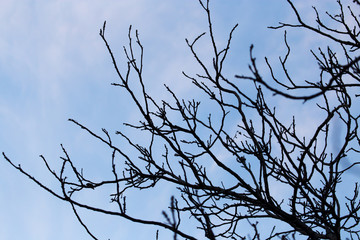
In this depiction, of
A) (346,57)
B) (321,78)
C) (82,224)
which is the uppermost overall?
(346,57)

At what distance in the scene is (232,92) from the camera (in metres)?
2.65

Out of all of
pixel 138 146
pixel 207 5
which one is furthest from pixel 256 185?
pixel 207 5

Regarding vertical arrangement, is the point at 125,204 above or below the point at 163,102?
below

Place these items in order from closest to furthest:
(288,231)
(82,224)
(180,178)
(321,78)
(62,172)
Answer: (82,224), (62,172), (321,78), (180,178), (288,231)

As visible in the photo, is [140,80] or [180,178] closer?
[140,80]

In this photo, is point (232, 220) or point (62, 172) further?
point (232, 220)

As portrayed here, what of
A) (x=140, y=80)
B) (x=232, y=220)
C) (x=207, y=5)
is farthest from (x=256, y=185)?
(x=207, y=5)

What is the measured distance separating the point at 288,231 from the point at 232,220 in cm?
57

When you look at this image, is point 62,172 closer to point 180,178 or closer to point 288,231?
point 180,178

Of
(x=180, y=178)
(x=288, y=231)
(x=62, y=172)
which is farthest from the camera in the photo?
(x=288, y=231)

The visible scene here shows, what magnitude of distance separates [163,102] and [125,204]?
1.41 meters

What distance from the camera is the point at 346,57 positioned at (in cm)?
358

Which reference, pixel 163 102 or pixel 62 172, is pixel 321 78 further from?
pixel 62 172

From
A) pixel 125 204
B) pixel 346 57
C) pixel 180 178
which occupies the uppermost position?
pixel 346 57
